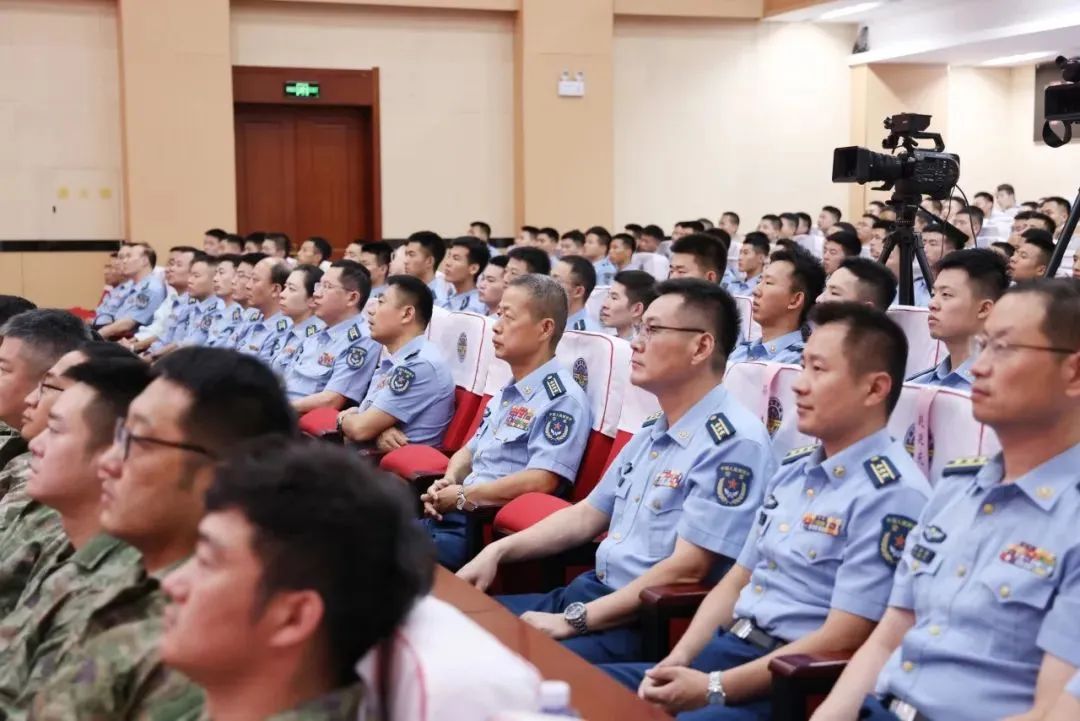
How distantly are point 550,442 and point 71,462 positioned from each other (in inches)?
66.1

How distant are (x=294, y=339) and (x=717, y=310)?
3368 mm

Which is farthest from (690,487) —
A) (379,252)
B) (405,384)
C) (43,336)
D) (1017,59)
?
(1017,59)

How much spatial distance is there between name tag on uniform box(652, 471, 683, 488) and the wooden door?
935 centimetres

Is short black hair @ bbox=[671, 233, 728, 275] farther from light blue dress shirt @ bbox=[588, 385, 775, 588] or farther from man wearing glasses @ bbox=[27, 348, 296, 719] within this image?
man wearing glasses @ bbox=[27, 348, 296, 719]

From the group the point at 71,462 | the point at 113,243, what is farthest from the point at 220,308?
the point at 71,462

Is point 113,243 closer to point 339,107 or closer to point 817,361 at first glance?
point 339,107

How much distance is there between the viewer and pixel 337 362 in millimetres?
5254

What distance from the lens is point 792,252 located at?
14.2 ft

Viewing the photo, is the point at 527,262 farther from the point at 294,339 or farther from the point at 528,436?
the point at 528,436

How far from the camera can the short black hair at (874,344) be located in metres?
2.38

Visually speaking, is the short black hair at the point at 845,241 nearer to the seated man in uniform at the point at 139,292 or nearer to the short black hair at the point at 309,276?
the short black hair at the point at 309,276

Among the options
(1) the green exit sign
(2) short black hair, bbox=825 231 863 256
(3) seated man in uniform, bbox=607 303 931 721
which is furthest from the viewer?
(1) the green exit sign

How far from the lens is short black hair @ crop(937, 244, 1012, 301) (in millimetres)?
3873

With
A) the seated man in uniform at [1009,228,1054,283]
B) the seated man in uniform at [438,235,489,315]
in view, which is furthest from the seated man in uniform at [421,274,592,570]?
the seated man in uniform at [438,235,489,315]
